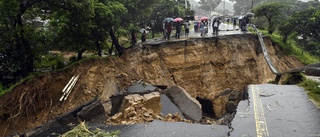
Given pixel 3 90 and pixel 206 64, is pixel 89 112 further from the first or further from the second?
pixel 206 64

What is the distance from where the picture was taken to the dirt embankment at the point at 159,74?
34.3 feet

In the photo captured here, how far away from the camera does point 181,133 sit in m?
6.76

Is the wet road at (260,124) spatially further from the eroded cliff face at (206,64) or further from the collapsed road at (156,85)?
the eroded cliff face at (206,64)

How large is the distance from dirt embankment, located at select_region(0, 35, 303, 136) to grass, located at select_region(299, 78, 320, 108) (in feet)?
26.9

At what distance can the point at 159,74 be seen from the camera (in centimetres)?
1731

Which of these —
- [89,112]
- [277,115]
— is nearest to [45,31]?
[89,112]

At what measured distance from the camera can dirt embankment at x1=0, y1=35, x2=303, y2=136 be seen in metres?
10.5

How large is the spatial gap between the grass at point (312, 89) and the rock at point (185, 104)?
449 cm

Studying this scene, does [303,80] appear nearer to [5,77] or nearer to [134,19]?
[134,19]

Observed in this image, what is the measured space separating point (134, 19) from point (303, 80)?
33.8 feet

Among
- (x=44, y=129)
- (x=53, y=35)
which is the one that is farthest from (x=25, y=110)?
(x=53, y=35)

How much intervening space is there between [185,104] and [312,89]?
5.20 m

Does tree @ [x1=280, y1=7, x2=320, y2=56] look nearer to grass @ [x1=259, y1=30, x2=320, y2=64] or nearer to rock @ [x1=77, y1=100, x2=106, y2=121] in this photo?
grass @ [x1=259, y1=30, x2=320, y2=64]

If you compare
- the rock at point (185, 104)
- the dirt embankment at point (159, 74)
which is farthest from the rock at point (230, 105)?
the rock at point (185, 104)
